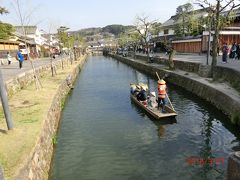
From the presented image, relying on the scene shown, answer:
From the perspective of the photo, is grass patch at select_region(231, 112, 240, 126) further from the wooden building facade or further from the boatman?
the wooden building facade

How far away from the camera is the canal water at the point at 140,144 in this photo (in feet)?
35.3

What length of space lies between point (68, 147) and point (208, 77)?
16.3 metres

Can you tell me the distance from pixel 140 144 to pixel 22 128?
5.57 metres

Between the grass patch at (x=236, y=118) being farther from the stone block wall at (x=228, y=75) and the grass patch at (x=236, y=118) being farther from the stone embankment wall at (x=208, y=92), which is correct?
the stone block wall at (x=228, y=75)

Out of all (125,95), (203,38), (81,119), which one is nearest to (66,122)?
(81,119)

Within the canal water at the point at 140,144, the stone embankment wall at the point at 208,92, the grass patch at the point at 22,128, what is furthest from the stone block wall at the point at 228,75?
the grass patch at the point at 22,128

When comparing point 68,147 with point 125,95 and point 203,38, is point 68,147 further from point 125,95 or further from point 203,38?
point 203,38

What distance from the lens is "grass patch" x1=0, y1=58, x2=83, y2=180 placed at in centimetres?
830

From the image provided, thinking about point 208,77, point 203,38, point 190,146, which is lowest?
point 190,146

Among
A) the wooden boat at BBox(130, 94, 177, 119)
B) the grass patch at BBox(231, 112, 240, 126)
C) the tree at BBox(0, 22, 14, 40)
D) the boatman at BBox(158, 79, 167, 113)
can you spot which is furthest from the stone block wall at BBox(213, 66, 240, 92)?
the tree at BBox(0, 22, 14, 40)

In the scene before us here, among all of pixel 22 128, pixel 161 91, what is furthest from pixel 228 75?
pixel 22 128

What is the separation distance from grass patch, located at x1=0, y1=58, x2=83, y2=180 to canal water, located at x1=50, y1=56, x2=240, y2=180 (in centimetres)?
175

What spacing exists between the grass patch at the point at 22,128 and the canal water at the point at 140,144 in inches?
69.1

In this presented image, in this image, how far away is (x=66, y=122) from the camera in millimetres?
17625
